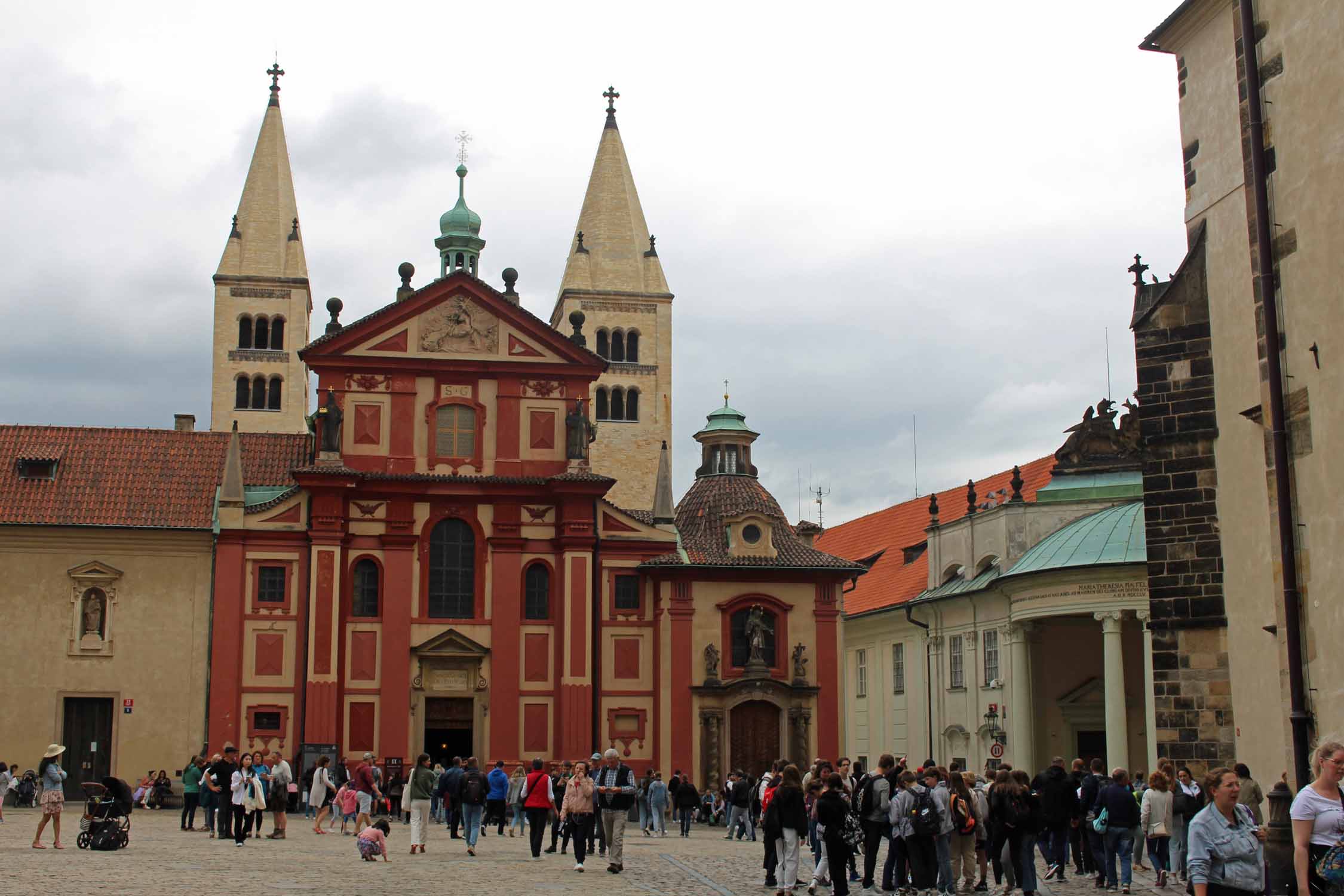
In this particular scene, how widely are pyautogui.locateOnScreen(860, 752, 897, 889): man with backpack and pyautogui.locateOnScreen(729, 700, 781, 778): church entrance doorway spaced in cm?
2601

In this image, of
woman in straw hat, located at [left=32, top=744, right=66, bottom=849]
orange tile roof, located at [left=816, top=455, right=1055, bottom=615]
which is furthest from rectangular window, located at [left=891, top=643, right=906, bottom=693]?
woman in straw hat, located at [left=32, top=744, right=66, bottom=849]

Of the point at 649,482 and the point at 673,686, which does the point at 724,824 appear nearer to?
the point at 673,686

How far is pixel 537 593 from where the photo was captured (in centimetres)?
4694

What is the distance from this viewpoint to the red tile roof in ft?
150

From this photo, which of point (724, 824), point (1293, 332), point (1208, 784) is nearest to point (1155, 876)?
point (1293, 332)

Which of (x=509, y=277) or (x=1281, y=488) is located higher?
(x=509, y=277)

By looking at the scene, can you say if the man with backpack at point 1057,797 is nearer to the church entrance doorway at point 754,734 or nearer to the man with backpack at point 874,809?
the man with backpack at point 874,809

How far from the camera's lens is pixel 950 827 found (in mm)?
19891

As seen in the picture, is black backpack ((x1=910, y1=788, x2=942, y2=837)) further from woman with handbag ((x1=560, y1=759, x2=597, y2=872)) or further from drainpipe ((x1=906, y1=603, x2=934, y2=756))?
drainpipe ((x1=906, y1=603, x2=934, y2=756))

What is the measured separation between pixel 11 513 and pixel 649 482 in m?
41.4

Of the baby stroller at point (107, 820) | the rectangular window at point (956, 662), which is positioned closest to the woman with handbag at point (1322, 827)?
the baby stroller at point (107, 820)

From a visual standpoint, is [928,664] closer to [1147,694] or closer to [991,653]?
[991,653]

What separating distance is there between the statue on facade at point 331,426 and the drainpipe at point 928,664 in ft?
62.4

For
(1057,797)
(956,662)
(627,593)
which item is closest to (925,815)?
(1057,797)
